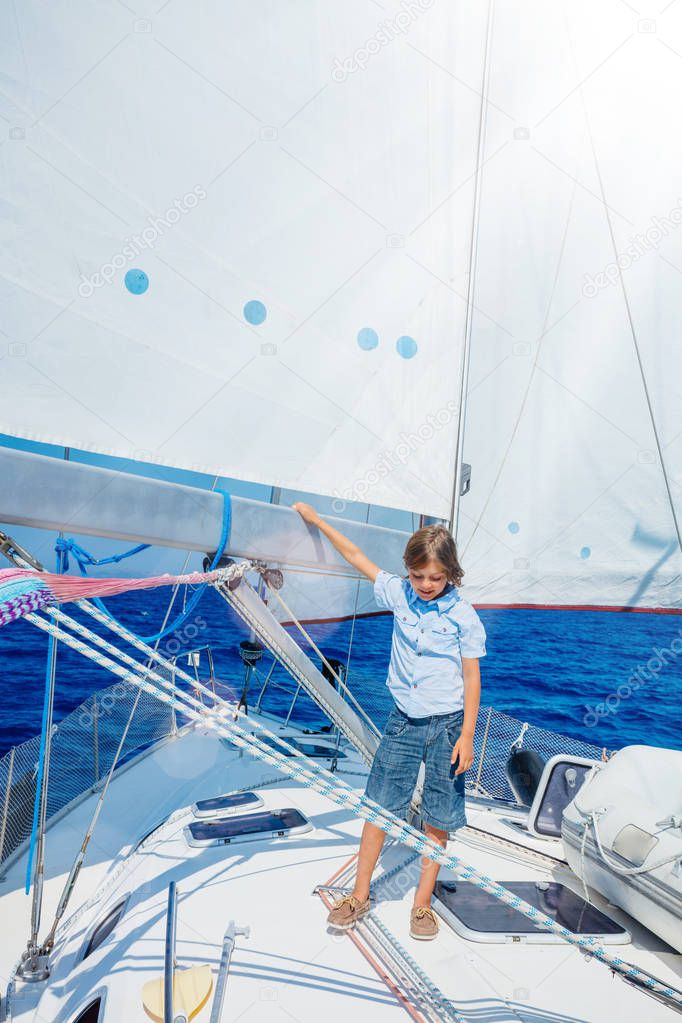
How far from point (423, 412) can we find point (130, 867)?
267 centimetres

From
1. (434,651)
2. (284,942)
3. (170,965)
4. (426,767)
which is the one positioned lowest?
(284,942)

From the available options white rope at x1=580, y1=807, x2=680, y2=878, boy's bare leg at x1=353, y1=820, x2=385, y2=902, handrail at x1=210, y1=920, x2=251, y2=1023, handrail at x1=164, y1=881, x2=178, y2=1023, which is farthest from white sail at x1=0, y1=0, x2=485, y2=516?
handrail at x1=210, y1=920, x2=251, y2=1023

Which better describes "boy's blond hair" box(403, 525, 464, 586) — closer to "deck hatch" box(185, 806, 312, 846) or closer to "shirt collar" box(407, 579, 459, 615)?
"shirt collar" box(407, 579, 459, 615)

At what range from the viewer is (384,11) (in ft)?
11.9

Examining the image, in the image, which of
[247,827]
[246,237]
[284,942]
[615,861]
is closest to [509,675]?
[247,827]

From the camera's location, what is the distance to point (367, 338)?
3.54m

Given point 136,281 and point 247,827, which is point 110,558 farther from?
point 247,827

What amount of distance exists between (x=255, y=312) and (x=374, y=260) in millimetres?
719

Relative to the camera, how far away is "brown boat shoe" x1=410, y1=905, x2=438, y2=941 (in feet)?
9.25

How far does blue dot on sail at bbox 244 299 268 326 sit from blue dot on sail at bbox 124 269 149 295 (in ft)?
1.48

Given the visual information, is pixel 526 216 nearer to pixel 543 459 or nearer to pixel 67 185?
pixel 543 459

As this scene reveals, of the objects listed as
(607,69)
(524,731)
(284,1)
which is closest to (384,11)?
(284,1)

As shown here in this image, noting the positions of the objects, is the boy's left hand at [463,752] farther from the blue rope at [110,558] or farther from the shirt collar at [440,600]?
the blue rope at [110,558]

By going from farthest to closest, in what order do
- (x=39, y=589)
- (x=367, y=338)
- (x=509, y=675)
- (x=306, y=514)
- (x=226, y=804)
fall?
(x=509, y=675) → (x=226, y=804) → (x=367, y=338) → (x=306, y=514) → (x=39, y=589)
